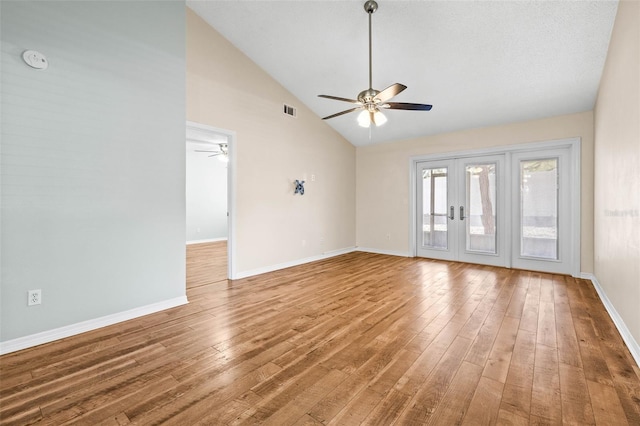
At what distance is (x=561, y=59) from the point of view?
3516 mm

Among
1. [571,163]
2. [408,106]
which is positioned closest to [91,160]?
[408,106]

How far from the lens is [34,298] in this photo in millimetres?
2508

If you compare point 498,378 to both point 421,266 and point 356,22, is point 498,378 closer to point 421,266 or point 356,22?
point 421,266

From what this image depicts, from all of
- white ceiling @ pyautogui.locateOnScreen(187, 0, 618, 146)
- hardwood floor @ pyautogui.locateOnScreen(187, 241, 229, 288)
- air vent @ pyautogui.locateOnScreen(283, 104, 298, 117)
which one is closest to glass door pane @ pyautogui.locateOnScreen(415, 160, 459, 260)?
white ceiling @ pyautogui.locateOnScreen(187, 0, 618, 146)

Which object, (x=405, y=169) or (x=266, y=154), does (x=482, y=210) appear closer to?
(x=405, y=169)

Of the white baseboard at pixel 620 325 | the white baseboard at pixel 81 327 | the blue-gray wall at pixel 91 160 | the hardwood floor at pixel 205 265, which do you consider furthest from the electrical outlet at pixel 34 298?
the white baseboard at pixel 620 325

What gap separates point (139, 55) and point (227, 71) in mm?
1414

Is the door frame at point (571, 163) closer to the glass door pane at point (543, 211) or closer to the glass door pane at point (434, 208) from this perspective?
the glass door pane at point (543, 211)

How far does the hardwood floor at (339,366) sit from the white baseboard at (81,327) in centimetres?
11

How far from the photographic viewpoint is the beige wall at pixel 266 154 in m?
4.11

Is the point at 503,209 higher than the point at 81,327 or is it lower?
higher

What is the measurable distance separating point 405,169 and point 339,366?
518 cm

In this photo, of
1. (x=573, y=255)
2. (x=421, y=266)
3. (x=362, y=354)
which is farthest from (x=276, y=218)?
(x=573, y=255)

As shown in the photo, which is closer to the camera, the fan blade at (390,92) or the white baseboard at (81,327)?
the white baseboard at (81,327)
